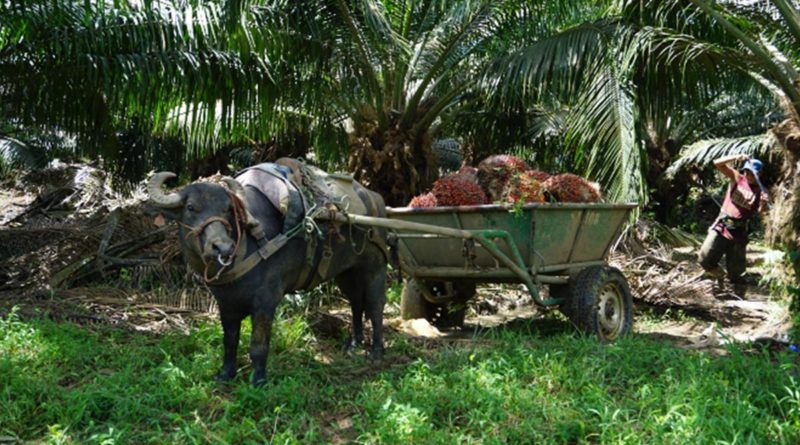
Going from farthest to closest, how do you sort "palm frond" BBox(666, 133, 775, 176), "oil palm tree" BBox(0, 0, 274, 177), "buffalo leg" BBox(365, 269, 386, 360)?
1. "palm frond" BBox(666, 133, 775, 176)
2. "oil palm tree" BBox(0, 0, 274, 177)
3. "buffalo leg" BBox(365, 269, 386, 360)

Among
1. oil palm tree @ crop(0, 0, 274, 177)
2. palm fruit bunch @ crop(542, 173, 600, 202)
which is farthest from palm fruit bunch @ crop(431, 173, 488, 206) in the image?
oil palm tree @ crop(0, 0, 274, 177)

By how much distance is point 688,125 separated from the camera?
17.2 metres

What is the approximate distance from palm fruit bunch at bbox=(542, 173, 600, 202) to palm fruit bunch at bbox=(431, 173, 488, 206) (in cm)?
58

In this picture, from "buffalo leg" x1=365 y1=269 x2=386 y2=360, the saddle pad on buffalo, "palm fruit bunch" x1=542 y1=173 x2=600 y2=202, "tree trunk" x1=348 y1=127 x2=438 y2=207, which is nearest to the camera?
the saddle pad on buffalo

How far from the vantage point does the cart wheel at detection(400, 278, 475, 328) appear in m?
7.29

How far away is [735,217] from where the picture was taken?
324 inches

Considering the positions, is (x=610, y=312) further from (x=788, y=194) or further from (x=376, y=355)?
(x=376, y=355)

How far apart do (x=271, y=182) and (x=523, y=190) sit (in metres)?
2.29

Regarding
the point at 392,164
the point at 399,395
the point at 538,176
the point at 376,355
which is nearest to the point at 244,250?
the point at 399,395

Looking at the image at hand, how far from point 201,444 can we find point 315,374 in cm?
141

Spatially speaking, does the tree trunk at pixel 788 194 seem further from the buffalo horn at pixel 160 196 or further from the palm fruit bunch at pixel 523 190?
the buffalo horn at pixel 160 196

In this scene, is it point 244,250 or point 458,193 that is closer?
point 244,250

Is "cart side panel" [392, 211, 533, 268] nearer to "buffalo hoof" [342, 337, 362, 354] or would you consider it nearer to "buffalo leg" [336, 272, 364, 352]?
"buffalo leg" [336, 272, 364, 352]

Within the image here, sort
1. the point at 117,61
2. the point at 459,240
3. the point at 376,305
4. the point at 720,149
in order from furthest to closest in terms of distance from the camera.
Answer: the point at 720,149
the point at 117,61
the point at 459,240
the point at 376,305
